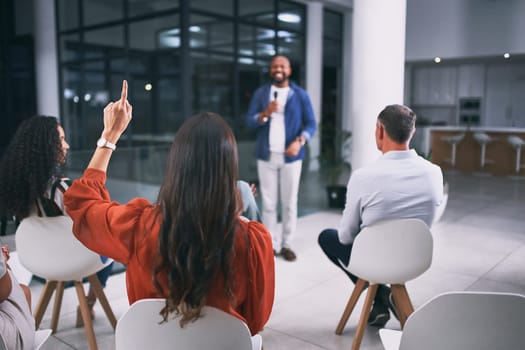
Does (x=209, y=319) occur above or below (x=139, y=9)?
below

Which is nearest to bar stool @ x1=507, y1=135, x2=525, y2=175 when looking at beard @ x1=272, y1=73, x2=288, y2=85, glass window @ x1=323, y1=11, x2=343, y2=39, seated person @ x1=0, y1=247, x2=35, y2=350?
glass window @ x1=323, y1=11, x2=343, y2=39

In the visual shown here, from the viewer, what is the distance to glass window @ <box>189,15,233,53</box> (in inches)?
318

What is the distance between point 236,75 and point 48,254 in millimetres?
6767

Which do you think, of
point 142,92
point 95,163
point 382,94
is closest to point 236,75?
point 142,92

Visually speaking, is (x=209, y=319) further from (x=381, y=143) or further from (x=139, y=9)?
(x=139, y=9)

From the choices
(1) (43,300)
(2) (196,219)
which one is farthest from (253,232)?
(1) (43,300)

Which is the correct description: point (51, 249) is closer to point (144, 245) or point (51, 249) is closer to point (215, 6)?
point (144, 245)

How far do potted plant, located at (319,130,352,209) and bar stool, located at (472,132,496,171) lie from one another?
15.7ft

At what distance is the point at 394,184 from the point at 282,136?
1921 mm

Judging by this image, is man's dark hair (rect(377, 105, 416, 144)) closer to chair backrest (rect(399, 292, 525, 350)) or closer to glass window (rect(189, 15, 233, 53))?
chair backrest (rect(399, 292, 525, 350))

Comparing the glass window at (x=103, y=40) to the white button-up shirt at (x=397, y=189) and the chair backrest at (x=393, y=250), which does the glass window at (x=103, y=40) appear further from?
the chair backrest at (x=393, y=250)

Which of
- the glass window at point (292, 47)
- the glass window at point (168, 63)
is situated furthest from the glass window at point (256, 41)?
the glass window at point (168, 63)

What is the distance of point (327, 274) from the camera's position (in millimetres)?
3826

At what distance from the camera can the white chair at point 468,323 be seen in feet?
4.09
